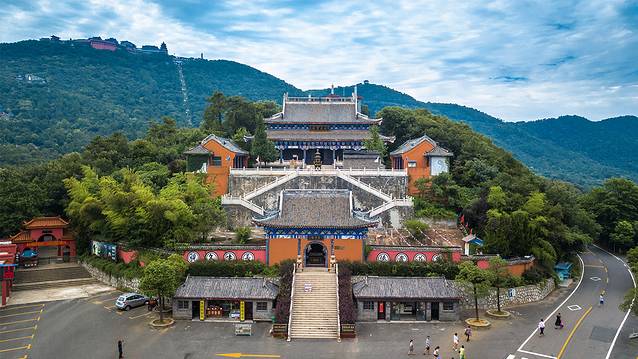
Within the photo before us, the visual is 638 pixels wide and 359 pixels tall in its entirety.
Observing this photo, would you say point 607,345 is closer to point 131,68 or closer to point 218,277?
point 218,277

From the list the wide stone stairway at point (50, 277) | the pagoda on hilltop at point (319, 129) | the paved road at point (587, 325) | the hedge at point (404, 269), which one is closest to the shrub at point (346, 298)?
the hedge at point (404, 269)

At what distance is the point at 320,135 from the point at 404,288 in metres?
27.0

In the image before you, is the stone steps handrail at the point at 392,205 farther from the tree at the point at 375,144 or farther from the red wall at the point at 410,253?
the tree at the point at 375,144

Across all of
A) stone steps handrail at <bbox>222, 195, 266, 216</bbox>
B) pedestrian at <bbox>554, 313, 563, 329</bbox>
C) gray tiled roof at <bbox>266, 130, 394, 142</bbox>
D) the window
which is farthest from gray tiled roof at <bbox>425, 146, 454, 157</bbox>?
pedestrian at <bbox>554, 313, 563, 329</bbox>

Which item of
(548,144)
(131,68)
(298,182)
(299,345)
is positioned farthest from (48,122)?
(548,144)

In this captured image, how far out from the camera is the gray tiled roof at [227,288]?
28.4 meters

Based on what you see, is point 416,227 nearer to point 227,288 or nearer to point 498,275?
point 498,275

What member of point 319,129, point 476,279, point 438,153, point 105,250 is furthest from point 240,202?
point 476,279

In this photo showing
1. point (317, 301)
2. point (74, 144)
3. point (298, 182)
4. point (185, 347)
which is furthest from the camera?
point (74, 144)

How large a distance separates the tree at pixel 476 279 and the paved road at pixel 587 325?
3.17m

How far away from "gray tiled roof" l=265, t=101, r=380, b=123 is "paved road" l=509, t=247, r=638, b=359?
25.7 metres

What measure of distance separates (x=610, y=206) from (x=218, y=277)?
124ft

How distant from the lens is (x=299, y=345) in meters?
25.0

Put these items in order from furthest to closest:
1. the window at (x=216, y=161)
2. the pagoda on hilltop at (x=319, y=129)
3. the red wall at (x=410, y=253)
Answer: the pagoda on hilltop at (x=319, y=129)
the window at (x=216, y=161)
the red wall at (x=410, y=253)
